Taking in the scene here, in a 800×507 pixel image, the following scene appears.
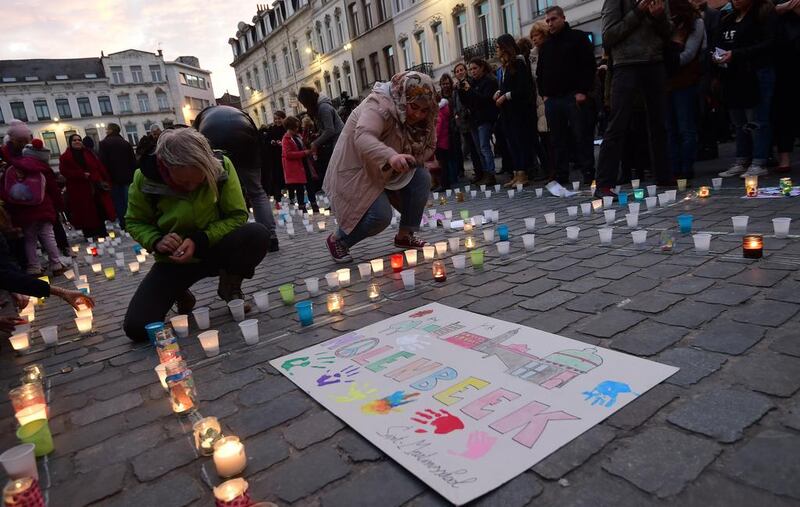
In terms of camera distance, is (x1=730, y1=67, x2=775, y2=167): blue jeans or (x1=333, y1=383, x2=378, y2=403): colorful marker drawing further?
(x1=730, y1=67, x2=775, y2=167): blue jeans

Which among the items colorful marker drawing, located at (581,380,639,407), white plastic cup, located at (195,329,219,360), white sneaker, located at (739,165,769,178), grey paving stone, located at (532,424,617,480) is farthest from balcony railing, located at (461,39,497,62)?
grey paving stone, located at (532,424,617,480)

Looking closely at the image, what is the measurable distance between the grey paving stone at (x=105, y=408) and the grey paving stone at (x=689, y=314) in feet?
8.79

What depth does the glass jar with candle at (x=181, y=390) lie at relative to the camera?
2.25 meters

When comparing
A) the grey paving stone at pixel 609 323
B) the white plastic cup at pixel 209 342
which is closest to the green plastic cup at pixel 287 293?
the white plastic cup at pixel 209 342

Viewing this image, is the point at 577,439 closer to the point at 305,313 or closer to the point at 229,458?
the point at 229,458

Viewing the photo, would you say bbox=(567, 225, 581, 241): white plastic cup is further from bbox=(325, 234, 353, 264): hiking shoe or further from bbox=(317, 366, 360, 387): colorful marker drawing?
bbox=(317, 366, 360, 387): colorful marker drawing

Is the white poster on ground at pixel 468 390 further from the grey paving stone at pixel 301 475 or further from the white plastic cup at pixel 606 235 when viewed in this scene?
the white plastic cup at pixel 606 235

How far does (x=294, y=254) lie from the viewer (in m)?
5.94

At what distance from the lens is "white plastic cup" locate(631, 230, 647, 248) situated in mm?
3879

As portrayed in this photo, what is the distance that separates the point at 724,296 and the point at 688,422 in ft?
4.28

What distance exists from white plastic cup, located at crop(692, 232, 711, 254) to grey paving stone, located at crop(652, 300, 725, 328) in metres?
1.01

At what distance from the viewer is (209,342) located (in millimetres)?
2889

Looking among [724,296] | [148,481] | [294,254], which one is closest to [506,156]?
[294,254]

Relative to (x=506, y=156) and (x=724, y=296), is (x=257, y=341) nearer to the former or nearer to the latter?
(x=724, y=296)
